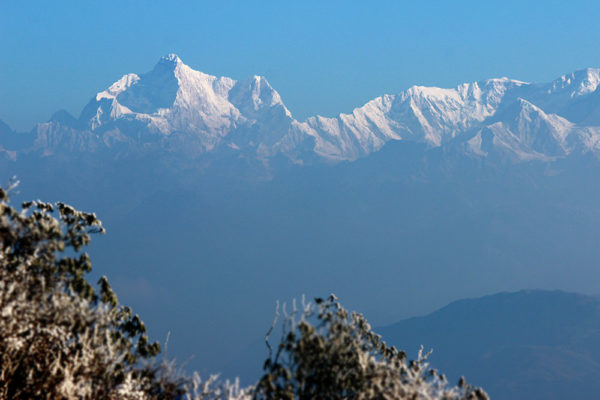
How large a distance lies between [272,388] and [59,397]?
184 inches

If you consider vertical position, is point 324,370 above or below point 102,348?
below

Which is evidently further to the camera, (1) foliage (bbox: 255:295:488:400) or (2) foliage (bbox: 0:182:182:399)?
(2) foliage (bbox: 0:182:182:399)

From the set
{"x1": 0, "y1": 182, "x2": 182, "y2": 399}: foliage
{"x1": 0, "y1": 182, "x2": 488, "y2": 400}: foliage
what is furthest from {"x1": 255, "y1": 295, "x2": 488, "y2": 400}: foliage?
{"x1": 0, "y1": 182, "x2": 182, "y2": 399}: foliage

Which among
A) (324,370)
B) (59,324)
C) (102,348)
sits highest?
(59,324)

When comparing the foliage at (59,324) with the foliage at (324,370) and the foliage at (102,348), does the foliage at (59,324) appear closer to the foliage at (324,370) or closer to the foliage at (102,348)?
the foliage at (102,348)

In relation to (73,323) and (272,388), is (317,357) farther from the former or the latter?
(73,323)

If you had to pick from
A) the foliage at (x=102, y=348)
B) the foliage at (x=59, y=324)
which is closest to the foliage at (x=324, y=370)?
the foliage at (x=102, y=348)

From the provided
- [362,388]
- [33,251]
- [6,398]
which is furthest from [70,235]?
[362,388]

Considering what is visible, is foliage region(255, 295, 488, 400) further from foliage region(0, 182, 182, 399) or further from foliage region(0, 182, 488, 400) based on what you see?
foliage region(0, 182, 182, 399)

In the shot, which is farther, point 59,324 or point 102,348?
point 59,324

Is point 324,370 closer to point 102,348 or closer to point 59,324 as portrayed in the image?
point 102,348

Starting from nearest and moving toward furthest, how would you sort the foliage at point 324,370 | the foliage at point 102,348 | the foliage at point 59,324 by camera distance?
the foliage at point 324,370, the foliage at point 102,348, the foliage at point 59,324

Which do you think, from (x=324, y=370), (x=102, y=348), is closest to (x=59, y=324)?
(x=102, y=348)

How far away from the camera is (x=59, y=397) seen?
1449cm
